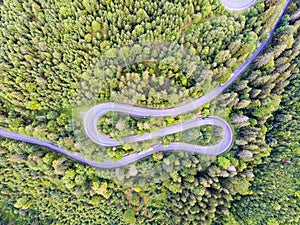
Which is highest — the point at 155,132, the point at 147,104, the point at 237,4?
the point at 237,4

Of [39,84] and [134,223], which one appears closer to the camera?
[39,84]

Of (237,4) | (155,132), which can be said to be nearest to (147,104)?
(155,132)

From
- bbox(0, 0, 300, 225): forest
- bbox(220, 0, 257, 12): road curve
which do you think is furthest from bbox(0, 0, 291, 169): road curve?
bbox(220, 0, 257, 12): road curve

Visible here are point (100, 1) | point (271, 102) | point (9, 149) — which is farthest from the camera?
point (271, 102)

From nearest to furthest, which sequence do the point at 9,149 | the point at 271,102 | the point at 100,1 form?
the point at 100,1 < the point at 9,149 < the point at 271,102

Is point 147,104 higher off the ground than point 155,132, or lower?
higher

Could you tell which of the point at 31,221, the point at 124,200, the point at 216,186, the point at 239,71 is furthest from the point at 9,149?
the point at 239,71

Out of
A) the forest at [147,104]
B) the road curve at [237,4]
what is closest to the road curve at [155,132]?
the forest at [147,104]

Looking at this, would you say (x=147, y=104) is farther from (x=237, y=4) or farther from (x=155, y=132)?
(x=237, y=4)

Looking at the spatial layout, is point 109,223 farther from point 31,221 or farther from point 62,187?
point 31,221
